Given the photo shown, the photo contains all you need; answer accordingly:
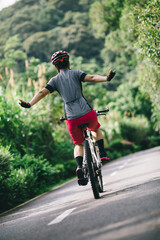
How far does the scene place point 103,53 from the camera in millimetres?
53062

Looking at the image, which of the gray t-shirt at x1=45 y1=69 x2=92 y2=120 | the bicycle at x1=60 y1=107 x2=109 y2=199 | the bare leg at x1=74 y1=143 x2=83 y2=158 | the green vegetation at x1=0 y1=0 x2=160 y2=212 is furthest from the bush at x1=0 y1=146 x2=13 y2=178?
the gray t-shirt at x1=45 y1=69 x2=92 y2=120

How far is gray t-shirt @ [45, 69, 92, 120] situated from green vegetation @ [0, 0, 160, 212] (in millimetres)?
608

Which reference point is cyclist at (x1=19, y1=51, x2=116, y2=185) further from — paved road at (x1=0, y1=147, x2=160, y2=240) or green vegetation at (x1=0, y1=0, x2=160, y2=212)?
paved road at (x1=0, y1=147, x2=160, y2=240)

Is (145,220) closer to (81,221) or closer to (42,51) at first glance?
(81,221)

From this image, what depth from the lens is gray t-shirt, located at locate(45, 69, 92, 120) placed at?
5.48m

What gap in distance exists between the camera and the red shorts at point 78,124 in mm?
5531

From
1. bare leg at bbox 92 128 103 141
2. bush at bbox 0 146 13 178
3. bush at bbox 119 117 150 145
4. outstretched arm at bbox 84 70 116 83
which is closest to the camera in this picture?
outstretched arm at bbox 84 70 116 83

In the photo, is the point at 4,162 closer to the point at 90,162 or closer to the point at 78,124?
the point at 78,124

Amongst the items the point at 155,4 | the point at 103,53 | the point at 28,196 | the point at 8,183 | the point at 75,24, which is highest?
the point at 75,24

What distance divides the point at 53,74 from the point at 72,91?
11.1 metres

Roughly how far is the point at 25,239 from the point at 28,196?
17.8ft

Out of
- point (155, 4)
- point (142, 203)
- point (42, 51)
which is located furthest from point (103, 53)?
point (142, 203)

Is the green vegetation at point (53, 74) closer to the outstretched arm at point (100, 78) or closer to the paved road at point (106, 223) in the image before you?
the outstretched arm at point (100, 78)

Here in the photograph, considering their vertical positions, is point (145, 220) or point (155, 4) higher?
point (155, 4)
